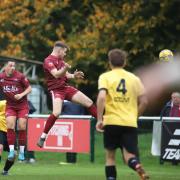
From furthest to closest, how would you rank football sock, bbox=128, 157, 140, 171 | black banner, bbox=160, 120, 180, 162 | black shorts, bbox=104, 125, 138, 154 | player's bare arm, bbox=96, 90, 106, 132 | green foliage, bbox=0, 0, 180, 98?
green foliage, bbox=0, 0, 180, 98 < black banner, bbox=160, 120, 180, 162 < black shorts, bbox=104, 125, 138, 154 < football sock, bbox=128, 157, 140, 171 < player's bare arm, bbox=96, 90, 106, 132

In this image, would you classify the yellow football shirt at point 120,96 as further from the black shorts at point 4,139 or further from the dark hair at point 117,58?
the black shorts at point 4,139

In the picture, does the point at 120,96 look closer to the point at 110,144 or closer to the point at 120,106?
the point at 120,106

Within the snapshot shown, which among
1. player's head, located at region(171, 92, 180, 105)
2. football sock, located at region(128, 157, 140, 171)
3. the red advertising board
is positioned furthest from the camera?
the red advertising board

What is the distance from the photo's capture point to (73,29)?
37.5 metres

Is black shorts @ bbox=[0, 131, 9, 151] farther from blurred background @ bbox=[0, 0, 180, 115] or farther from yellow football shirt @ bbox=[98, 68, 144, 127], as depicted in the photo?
blurred background @ bbox=[0, 0, 180, 115]

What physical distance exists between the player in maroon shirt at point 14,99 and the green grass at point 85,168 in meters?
0.83

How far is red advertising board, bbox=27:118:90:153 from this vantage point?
885 inches

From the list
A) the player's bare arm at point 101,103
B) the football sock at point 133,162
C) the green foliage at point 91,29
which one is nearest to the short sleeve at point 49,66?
the player's bare arm at point 101,103

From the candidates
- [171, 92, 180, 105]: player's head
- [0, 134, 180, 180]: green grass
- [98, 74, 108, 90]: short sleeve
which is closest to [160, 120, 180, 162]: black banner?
[0, 134, 180, 180]: green grass

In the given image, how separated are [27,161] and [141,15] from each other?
40.9 ft

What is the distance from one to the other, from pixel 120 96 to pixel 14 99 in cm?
494

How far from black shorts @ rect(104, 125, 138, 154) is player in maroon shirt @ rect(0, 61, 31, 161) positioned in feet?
14.8

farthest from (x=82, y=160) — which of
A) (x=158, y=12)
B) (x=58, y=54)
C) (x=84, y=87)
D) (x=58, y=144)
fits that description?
(x=84, y=87)

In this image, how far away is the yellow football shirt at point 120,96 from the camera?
13.5 meters
